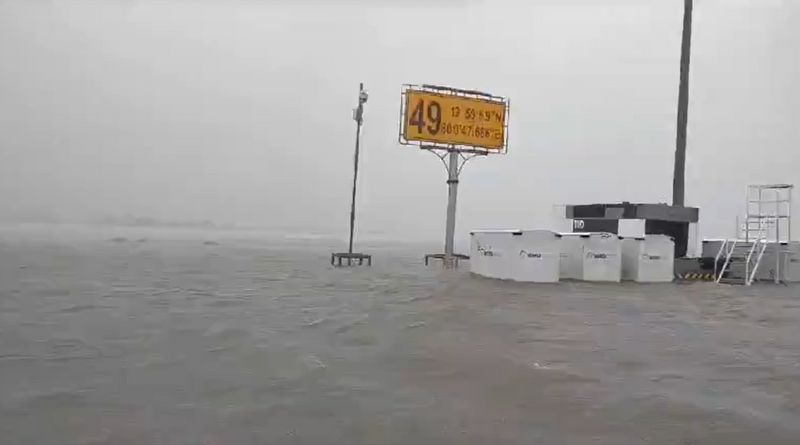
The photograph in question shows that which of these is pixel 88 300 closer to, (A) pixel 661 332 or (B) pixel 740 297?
(A) pixel 661 332

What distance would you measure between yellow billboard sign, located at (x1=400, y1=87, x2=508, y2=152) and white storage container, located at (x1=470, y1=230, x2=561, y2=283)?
7.04 metres

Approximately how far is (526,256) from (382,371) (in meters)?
13.6

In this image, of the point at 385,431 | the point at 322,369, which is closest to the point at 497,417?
the point at 385,431

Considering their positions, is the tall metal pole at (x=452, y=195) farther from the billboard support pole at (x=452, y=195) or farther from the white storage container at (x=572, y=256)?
the white storage container at (x=572, y=256)

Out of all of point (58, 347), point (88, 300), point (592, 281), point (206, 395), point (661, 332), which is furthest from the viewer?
point (592, 281)

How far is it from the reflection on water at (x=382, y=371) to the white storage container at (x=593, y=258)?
7.13m

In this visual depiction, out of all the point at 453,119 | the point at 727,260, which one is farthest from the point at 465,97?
the point at 727,260

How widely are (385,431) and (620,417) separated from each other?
Result: 1.84 meters

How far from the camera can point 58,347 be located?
7.46 metres

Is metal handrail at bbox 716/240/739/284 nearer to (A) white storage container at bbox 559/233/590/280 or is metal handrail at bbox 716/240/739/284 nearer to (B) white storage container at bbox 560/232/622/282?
(B) white storage container at bbox 560/232/622/282

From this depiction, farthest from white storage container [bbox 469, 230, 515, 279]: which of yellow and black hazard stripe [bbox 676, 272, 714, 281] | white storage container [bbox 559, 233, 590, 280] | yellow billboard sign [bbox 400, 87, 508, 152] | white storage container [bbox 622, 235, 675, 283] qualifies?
yellow and black hazard stripe [bbox 676, 272, 714, 281]

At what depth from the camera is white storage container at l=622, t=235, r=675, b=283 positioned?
70.5ft

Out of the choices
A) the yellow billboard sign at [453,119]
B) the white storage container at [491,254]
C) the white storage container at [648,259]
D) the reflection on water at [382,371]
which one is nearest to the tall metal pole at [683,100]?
the yellow billboard sign at [453,119]

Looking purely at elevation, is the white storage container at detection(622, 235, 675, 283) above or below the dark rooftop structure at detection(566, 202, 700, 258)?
below
